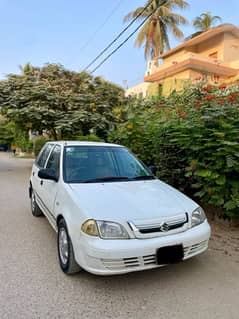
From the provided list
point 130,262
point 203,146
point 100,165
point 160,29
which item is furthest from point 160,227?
point 160,29

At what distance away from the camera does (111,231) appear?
2635 millimetres

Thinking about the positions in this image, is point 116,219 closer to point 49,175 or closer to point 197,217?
point 197,217

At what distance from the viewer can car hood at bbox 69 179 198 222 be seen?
275 cm

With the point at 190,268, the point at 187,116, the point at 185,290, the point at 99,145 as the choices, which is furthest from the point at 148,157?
the point at 185,290

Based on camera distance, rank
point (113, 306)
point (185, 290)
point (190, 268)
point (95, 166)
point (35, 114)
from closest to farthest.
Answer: point (113, 306) < point (185, 290) < point (190, 268) < point (95, 166) < point (35, 114)

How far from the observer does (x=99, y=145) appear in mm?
4383

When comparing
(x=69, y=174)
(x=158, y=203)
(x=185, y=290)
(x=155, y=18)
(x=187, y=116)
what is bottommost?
(x=185, y=290)

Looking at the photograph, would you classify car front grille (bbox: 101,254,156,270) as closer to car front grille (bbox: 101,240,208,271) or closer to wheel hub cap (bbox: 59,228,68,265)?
car front grille (bbox: 101,240,208,271)

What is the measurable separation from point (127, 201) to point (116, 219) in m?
0.36

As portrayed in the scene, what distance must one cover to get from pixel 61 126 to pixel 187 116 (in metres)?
7.02

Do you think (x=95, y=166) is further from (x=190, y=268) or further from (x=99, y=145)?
(x=190, y=268)

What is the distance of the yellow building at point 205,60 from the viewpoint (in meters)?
15.9

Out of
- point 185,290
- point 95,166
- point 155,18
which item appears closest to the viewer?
point 185,290

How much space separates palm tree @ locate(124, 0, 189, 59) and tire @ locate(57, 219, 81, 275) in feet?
74.3
